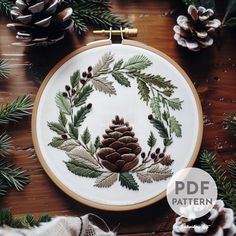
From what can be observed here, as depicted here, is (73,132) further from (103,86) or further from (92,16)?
(92,16)

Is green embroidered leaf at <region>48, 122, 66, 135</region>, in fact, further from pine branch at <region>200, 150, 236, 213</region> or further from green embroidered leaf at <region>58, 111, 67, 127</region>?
pine branch at <region>200, 150, 236, 213</region>

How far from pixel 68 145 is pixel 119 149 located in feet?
0.29

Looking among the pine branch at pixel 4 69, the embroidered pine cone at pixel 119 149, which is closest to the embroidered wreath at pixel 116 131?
the embroidered pine cone at pixel 119 149

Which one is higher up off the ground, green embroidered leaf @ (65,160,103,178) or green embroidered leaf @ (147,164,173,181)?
green embroidered leaf @ (65,160,103,178)

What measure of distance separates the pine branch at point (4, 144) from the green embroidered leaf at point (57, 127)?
0.08m

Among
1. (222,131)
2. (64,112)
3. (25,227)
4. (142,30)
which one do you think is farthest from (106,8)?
(25,227)

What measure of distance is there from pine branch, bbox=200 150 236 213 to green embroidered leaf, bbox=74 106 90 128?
0.73 ft

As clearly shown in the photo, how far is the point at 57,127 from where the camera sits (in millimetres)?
863

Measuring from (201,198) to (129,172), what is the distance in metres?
0.13

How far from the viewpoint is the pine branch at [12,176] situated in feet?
2.77

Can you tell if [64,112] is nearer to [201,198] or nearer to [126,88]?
[126,88]

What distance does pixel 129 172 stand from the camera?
855mm

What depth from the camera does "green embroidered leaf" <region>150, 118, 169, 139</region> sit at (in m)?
0.87

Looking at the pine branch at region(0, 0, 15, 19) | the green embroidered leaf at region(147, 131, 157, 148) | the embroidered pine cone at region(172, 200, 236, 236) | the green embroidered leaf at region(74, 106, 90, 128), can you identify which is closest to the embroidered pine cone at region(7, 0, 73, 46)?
the pine branch at region(0, 0, 15, 19)
